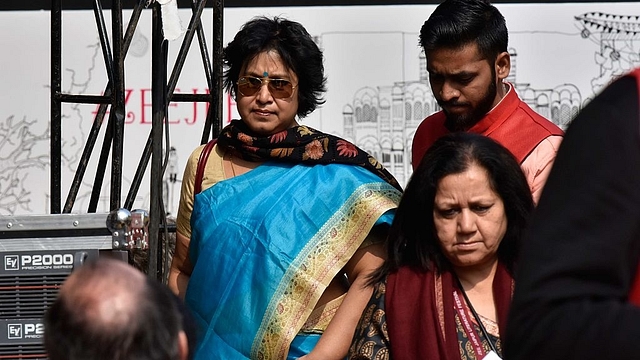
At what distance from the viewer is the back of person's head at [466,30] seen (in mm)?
2789

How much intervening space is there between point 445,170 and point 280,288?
56 centimetres

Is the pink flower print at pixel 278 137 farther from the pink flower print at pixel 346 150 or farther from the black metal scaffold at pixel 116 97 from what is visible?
the black metal scaffold at pixel 116 97

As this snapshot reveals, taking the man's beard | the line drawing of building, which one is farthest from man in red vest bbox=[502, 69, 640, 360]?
the line drawing of building

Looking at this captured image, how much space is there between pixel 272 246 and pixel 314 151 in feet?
0.92

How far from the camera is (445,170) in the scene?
96.7 inches

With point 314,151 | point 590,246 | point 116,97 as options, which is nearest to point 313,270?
point 314,151

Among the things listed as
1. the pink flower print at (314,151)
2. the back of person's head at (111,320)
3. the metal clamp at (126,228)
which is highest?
the pink flower print at (314,151)

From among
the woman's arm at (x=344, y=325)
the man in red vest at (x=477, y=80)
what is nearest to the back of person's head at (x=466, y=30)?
the man in red vest at (x=477, y=80)

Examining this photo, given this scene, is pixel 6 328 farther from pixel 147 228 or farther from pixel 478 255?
pixel 478 255

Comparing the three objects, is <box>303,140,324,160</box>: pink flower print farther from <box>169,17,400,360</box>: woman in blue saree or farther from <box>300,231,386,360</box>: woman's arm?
<box>300,231,386,360</box>: woman's arm

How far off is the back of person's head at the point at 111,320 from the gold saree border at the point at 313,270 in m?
1.51

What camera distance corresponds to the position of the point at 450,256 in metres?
2.44

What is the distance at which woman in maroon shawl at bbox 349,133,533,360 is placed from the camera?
2346 millimetres

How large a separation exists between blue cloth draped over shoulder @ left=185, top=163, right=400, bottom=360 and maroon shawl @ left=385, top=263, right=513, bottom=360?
0.33m
